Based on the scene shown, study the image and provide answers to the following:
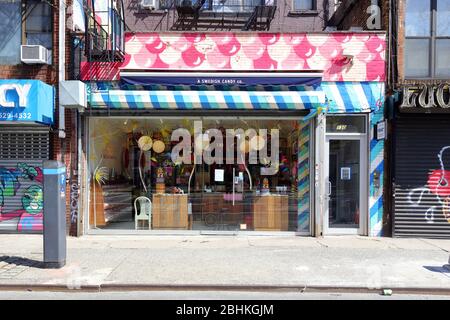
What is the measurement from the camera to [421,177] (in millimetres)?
11094

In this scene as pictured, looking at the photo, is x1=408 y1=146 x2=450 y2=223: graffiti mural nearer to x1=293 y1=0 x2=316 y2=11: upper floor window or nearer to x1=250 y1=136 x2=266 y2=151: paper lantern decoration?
x1=250 y1=136 x2=266 y2=151: paper lantern decoration

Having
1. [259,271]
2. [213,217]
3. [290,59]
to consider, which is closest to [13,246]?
[213,217]

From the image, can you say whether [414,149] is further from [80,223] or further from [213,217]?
[80,223]

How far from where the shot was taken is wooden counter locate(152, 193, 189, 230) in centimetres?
1177

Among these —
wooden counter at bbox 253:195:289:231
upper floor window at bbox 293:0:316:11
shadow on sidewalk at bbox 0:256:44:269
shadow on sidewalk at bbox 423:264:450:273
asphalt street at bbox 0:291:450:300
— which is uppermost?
upper floor window at bbox 293:0:316:11

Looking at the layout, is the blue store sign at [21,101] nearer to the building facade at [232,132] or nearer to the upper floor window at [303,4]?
the building facade at [232,132]

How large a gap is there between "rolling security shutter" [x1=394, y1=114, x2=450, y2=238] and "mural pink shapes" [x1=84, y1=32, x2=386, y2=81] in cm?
156

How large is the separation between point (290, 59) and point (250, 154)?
8.32ft

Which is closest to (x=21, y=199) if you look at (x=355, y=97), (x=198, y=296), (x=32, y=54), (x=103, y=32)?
(x=32, y=54)

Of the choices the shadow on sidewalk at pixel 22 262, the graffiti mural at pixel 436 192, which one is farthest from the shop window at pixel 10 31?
the graffiti mural at pixel 436 192

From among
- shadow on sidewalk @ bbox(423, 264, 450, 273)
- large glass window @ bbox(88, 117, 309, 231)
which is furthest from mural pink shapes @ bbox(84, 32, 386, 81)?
shadow on sidewalk @ bbox(423, 264, 450, 273)

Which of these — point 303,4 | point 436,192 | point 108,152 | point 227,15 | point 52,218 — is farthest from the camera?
point 303,4

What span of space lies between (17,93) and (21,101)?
0.22 m

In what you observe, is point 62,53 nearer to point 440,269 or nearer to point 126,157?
point 126,157
